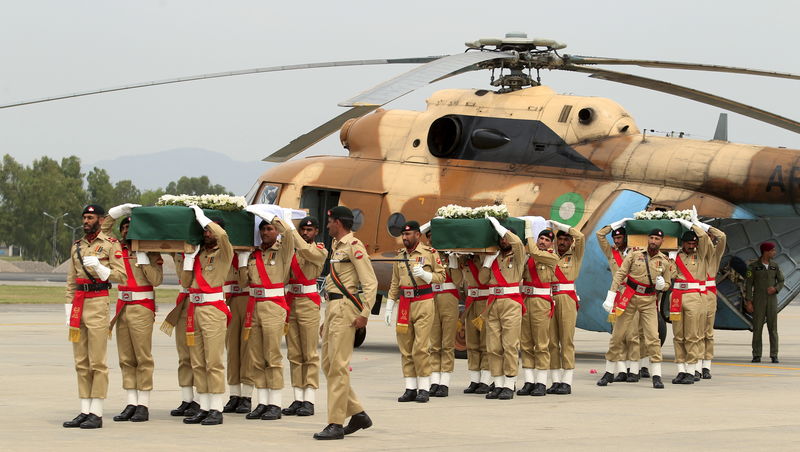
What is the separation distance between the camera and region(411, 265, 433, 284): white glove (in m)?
13.2

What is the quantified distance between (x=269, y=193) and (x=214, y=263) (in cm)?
1017

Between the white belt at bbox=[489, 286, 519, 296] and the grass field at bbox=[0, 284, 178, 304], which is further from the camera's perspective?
the grass field at bbox=[0, 284, 178, 304]

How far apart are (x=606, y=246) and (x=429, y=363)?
3.67 m

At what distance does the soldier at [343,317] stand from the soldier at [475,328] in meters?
3.39

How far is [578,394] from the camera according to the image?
13.9 m

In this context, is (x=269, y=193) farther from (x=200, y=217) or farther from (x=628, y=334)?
(x=200, y=217)

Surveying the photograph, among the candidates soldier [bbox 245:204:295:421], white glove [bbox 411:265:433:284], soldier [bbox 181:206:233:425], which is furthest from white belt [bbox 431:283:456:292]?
soldier [bbox 181:206:233:425]

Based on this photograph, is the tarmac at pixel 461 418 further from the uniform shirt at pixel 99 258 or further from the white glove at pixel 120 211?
the white glove at pixel 120 211

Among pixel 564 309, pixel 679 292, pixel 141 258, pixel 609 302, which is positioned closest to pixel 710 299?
pixel 679 292

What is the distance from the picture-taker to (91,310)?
36.0 ft

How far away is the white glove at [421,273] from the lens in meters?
13.2

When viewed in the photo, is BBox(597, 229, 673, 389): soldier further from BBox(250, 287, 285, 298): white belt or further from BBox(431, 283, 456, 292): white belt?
BBox(250, 287, 285, 298): white belt

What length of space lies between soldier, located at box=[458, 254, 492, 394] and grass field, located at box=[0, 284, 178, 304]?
24.3 m

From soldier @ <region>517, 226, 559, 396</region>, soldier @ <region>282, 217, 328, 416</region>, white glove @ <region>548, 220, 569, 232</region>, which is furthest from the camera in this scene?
white glove @ <region>548, 220, 569, 232</region>
